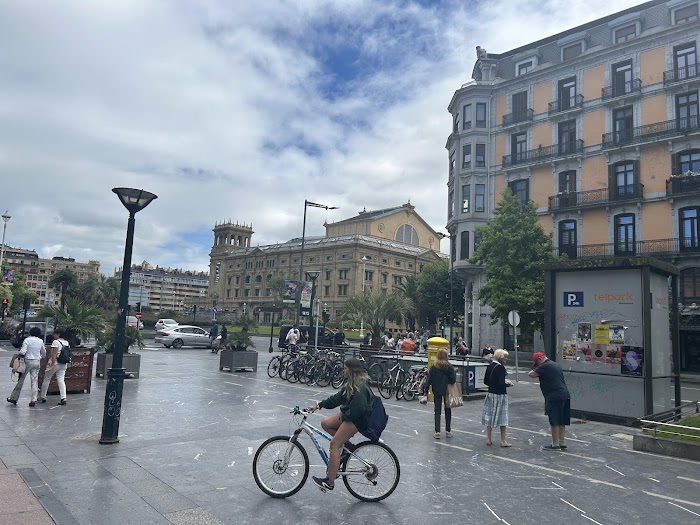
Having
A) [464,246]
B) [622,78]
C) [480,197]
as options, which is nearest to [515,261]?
[464,246]

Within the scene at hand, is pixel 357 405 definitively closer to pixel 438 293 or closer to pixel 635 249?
pixel 635 249

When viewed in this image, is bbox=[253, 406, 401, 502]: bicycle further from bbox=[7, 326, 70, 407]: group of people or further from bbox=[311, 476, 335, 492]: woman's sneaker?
bbox=[7, 326, 70, 407]: group of people

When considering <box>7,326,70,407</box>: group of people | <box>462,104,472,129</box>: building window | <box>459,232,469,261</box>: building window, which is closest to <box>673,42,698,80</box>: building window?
<box>462,104,472,129</box>: building window

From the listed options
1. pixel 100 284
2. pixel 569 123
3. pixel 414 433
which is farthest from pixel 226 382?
pixel 100 284

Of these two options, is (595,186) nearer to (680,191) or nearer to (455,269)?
(680,191)

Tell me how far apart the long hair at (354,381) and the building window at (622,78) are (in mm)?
35640

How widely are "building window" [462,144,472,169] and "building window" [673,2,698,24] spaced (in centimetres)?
1502

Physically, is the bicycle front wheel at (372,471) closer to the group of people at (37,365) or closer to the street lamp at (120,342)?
the street lamp at (120,342)

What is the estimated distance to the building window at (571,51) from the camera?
122 feet

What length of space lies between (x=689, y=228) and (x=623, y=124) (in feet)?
26.5

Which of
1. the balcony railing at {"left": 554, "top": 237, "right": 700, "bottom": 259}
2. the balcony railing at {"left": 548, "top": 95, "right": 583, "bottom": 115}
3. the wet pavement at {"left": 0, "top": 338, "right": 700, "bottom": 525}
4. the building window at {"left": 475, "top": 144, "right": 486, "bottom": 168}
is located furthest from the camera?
the building window at {"left": 475, "top": 144, "right": 486, "bottom": 168}

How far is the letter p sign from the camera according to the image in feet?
41.3

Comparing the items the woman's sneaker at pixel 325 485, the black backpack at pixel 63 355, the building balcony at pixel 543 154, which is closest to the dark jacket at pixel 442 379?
the woman's sneaker at pixel 325 485

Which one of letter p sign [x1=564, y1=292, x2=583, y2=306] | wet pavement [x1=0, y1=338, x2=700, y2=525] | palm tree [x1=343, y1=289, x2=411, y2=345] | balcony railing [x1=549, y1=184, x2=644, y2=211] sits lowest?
wet pavement [x1=0, y1=338, x2=700, y2=525]
